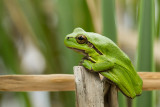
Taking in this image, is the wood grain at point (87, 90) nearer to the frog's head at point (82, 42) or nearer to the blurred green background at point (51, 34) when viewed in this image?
the frog's head at point (82, 42)

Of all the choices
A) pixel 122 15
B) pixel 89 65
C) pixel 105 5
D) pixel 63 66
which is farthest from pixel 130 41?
pixel 89 65

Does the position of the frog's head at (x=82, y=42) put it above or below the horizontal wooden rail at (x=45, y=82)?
above

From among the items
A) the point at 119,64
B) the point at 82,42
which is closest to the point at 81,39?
the point at 82,42

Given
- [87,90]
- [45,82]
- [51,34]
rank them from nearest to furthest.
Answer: [87,90] < [45,82] < [51,34]

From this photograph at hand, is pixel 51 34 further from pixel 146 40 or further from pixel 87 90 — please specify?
pixel 87 90

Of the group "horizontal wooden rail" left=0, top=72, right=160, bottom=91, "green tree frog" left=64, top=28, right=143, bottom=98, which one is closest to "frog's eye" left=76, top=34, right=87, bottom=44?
"green tree frog" left=64, top=28, right=143, bottom=98

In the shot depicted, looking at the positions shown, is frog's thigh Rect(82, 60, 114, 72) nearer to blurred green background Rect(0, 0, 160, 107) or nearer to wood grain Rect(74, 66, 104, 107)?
wood grain Rect(74, 66, 104, 107)

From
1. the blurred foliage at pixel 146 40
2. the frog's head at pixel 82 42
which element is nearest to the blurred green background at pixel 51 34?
the blurred foliage at pixel 146 40
